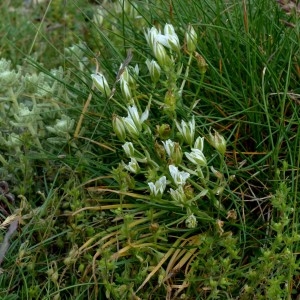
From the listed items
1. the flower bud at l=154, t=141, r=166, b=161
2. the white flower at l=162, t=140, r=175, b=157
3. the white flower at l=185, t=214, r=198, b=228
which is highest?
the white flower at l=162, t=140, r=175, b=157

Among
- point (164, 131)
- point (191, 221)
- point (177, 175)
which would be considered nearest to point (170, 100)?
point (164, 131)

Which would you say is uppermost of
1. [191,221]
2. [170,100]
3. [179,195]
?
[170,100]

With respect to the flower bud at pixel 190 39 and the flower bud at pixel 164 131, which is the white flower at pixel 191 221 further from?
the flower bud at pixel 190 39

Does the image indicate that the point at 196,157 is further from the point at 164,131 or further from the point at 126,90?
the point at 126,90

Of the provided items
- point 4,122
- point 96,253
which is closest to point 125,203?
point 96,253

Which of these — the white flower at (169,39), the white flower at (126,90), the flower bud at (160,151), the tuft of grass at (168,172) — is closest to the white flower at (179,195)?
the tuft of grass at (168,172)

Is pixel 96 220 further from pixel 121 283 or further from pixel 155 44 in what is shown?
pixel 155 44

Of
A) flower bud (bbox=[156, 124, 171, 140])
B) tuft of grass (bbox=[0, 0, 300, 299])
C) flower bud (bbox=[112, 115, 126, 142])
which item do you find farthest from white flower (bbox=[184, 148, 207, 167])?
flower bud (bbox=[112, 115, 126, 142])

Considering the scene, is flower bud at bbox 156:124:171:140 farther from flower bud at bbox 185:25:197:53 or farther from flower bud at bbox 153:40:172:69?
flower bud at bbox 185:25:197:53

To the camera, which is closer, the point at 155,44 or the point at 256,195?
the point at 155,44
